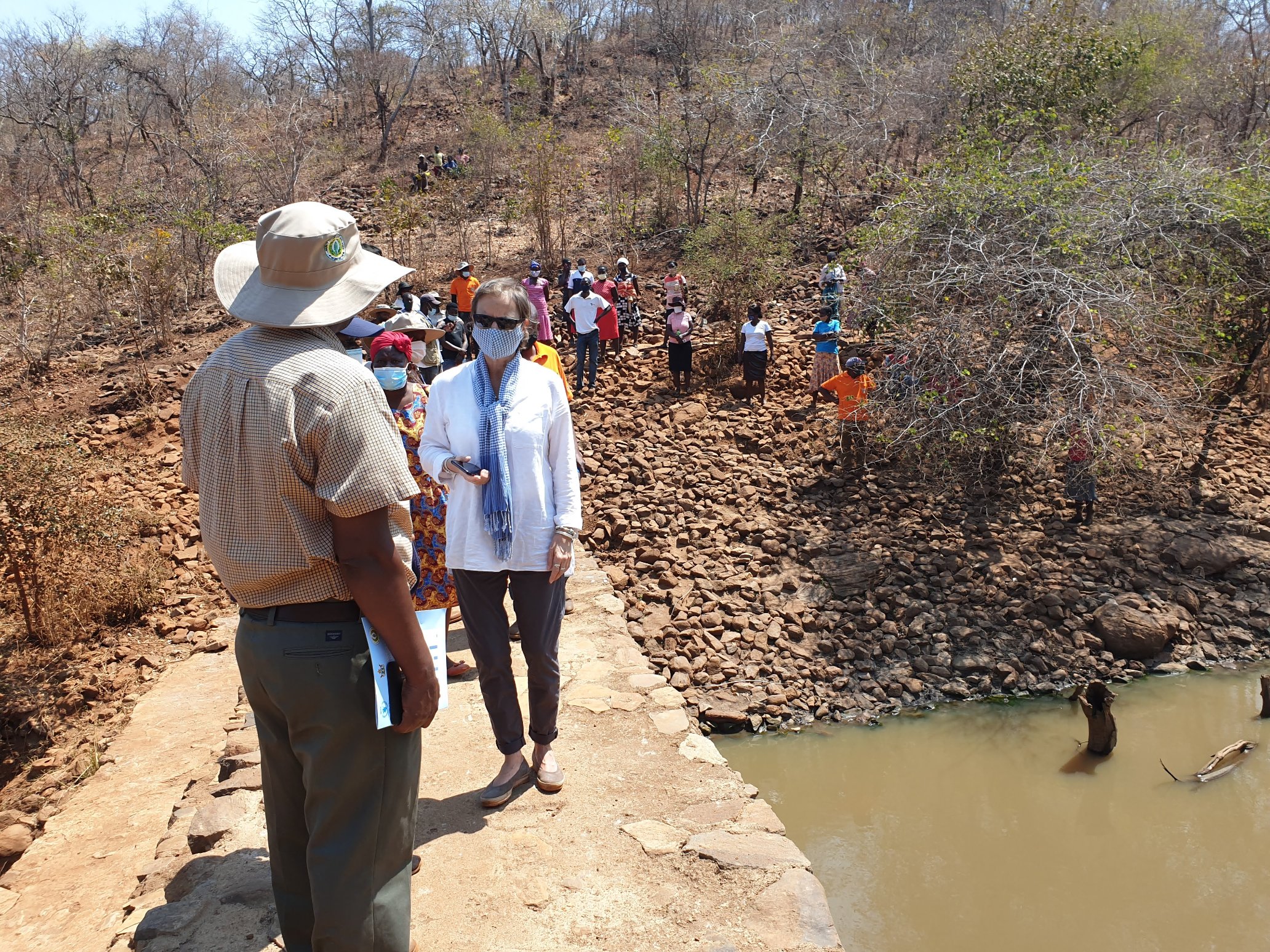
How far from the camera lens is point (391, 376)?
387cm

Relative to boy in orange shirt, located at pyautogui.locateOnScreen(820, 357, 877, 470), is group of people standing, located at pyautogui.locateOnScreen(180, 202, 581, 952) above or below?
above

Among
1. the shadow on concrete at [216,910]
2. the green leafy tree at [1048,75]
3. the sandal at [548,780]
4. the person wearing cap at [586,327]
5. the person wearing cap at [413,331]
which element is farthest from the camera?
the green leafy tree at [1048,75]

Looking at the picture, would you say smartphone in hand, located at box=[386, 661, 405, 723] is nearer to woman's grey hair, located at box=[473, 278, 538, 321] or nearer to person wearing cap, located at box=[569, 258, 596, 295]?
woman's grey hair, located at box=[473, 278, 538, 321]

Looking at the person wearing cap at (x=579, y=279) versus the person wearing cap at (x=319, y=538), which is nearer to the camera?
the person wearing cap at (x=319, y=538)

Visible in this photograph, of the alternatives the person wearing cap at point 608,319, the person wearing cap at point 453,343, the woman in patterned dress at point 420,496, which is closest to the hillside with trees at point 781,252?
the person wearing cap at point 608,319

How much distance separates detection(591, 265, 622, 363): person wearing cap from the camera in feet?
37.1

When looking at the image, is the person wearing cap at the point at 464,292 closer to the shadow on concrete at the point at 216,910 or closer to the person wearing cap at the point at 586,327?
the person wearing cap at the point at 586,327

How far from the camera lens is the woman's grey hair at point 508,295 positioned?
2939mm

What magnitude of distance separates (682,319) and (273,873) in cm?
906

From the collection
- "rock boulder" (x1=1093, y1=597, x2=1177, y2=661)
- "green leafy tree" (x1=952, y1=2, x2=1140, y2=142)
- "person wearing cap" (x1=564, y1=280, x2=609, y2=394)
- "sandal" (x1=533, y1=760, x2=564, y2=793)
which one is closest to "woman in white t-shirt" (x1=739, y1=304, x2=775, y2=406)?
"person wearing cap" (x1=564, y1=280, x2=609, y2=394)

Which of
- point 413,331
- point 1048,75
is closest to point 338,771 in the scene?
point 413,331

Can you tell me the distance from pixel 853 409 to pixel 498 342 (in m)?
6.11

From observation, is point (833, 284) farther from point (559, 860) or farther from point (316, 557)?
point (316, 557)

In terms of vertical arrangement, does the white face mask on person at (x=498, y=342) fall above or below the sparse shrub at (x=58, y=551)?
above
